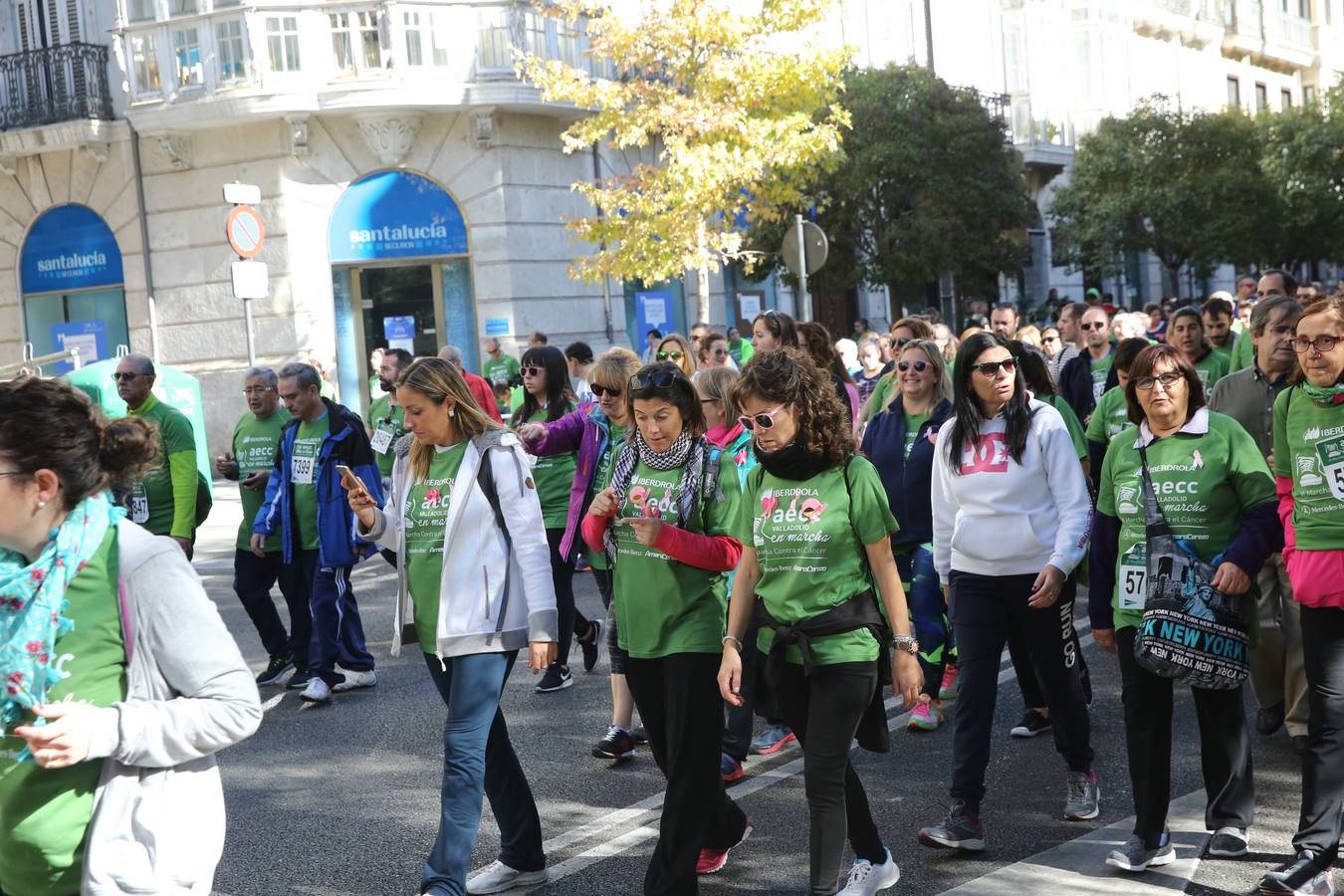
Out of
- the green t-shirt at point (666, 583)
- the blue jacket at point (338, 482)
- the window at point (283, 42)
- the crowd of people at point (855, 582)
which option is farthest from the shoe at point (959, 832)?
the window at point (283, 42)

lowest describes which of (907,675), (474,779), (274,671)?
(274,671)

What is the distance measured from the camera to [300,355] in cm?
2264

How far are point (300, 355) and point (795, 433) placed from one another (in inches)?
745

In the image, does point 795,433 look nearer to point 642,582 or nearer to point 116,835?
point 642,582

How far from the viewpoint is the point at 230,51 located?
74.3 feet

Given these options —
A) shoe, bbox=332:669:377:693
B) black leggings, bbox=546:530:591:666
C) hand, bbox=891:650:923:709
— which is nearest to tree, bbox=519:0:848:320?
black leggings, bbox=546:530:591:666

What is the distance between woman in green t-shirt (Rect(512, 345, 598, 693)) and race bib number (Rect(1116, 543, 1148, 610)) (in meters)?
3.56

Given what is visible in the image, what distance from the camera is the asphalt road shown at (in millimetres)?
5121

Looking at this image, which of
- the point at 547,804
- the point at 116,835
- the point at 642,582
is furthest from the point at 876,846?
the point at 116,835

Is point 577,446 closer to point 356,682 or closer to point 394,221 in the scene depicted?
point 356,682

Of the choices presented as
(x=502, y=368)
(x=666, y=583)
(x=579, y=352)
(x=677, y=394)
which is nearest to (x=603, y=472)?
(x=677, y=394)

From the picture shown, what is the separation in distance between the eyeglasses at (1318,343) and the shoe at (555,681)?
464cm

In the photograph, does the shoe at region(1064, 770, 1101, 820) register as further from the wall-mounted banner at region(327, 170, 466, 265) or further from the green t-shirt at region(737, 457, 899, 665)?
the wall-mounted banner at region(327, 170, 466, 265)

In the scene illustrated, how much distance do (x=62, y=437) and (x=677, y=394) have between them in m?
2.49
